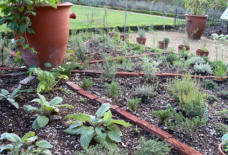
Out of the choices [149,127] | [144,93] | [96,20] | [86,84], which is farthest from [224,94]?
[96,20]

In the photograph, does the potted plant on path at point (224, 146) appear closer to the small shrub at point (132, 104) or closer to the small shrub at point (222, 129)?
the small shrub at point (222, 129)

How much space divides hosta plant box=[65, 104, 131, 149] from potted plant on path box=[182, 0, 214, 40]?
714cm

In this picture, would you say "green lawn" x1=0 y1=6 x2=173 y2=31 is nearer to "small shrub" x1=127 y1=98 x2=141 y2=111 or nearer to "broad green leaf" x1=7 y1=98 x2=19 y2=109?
"small shrub" x1=127 y1=98 x2=141 y2=111

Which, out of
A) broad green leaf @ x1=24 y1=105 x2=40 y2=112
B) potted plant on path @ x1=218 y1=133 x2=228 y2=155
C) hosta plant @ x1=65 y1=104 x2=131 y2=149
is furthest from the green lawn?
potted plant on path @ x1=218 y1=133 x2=228 y2=155

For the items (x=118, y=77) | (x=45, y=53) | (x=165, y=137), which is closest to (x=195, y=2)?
(x=118, y=77)

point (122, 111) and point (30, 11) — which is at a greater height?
point (30, 11)

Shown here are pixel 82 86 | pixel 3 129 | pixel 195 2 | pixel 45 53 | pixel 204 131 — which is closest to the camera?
pixel 3 129

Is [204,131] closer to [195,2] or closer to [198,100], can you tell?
[198,100]

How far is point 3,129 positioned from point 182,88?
1832 millimetres

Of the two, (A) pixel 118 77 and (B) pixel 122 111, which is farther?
(A) pixel 118 77

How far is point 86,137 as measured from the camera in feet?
6.56

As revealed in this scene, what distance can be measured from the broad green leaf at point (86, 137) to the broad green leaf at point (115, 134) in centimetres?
15

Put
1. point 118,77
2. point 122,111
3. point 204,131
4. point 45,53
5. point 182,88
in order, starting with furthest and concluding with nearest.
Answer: point 118,77 < point 45,53 < point 182,88 < point 122,111 < point 204,131

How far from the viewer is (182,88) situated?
9.12ft
